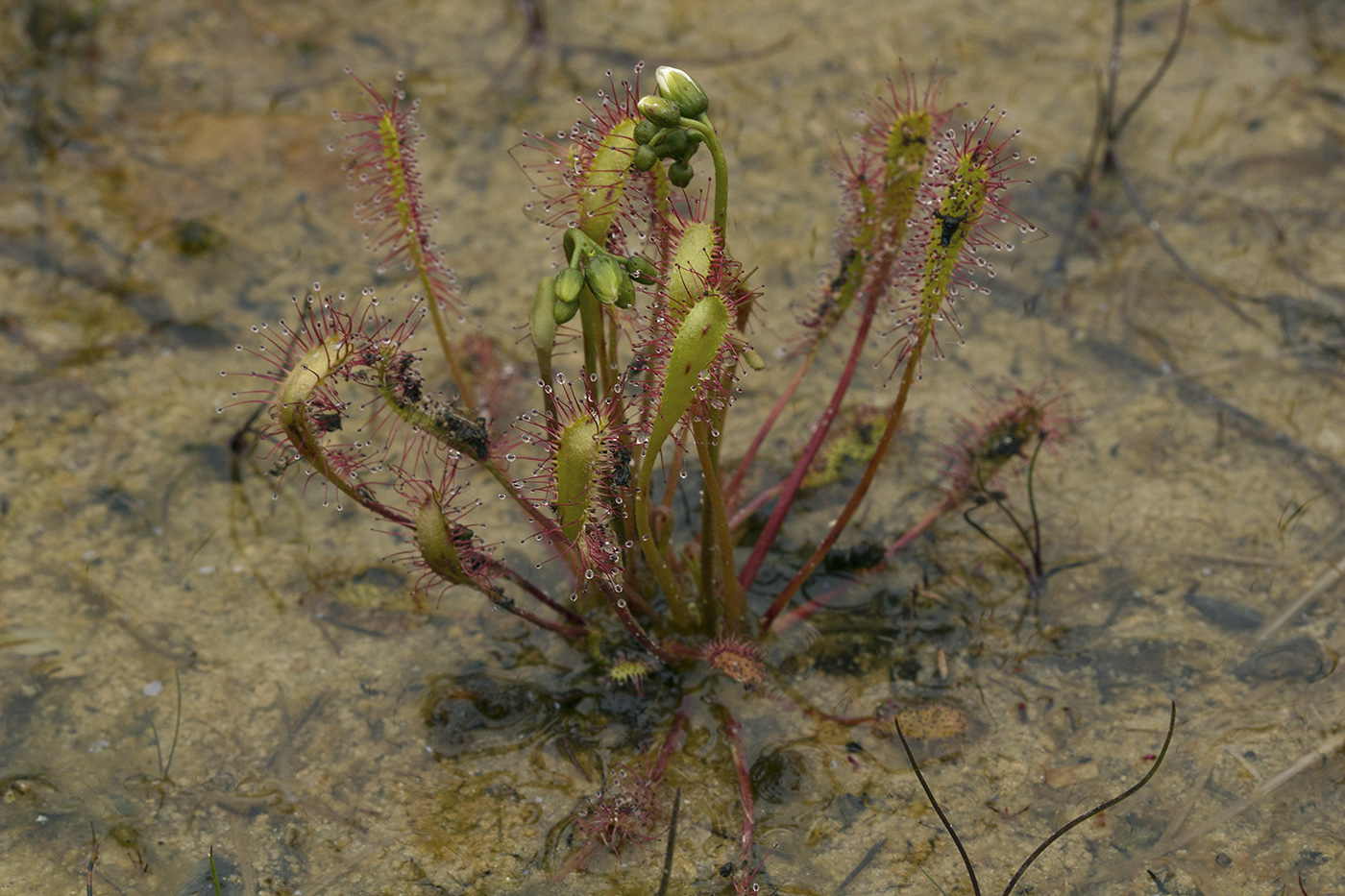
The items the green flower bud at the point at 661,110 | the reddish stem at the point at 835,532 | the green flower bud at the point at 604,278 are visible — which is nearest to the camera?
the green flower bud at the point at 661,110

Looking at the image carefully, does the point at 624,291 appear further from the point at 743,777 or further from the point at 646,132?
the point at 743,777

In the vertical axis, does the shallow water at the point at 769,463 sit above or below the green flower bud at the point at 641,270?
below

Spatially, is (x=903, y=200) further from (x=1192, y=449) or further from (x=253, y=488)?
(x=253, y=488)

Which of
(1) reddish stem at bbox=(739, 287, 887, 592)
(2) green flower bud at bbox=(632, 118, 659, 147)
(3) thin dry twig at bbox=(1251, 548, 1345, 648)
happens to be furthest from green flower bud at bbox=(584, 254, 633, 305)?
(3) thin dry twig at bbox=(1251, 548, 1345, 648)

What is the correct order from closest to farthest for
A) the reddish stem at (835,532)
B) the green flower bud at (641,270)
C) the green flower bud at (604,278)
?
the green flower bud at (604,278)
the green flower bud at (641,270)
the reddish stem at (835,532)

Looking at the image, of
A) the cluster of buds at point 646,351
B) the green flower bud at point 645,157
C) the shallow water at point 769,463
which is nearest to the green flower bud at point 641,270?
the cluster of buds at point 646,351

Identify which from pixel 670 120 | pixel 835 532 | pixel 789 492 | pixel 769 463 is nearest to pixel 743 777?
pixel 835 532

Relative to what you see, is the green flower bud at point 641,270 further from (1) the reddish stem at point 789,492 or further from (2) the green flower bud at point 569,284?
(1) the reddish stem at point 789,492
